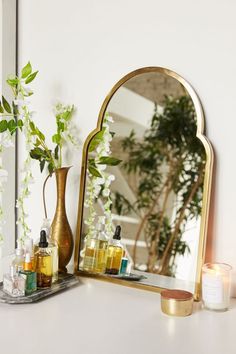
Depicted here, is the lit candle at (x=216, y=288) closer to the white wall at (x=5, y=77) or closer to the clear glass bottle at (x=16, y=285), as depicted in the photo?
the clear glass bottle at (x=16, y=285)

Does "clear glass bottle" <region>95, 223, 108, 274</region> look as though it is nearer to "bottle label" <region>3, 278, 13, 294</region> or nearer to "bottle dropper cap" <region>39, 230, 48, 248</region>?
"bottle dropper cap" <region>39, 230, 48, 248</region>

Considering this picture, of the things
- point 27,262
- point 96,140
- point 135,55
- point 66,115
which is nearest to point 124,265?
point 27,262

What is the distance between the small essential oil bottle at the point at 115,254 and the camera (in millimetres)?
1592

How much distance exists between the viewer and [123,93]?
5.26 feet

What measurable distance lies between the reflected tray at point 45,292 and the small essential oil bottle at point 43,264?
0.03 m

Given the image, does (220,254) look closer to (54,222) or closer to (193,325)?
(193,325)

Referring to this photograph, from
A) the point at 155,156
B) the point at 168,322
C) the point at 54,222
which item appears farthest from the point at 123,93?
the point at 168,322

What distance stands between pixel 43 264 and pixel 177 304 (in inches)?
16.7

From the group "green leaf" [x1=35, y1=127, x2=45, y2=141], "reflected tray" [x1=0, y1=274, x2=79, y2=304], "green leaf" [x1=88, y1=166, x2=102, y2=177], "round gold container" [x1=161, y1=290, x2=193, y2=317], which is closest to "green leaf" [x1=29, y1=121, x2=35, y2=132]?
"green leaf" [x1=35, y1=127, x2=45, y2=141]

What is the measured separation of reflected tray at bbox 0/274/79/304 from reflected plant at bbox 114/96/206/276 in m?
0.22

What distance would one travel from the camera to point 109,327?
1.25 m

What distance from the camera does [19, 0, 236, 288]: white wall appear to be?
4.77ft

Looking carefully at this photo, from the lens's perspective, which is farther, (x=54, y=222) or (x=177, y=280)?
(x=54, y=222)

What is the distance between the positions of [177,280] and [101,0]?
949mm
